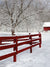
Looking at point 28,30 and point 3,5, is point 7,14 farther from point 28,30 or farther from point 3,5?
point 28,30

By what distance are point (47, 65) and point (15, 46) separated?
68.1 inches

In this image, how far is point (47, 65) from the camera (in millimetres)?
5301

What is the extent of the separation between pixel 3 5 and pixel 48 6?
26.4 ft

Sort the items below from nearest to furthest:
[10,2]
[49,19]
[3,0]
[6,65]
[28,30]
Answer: [6,65], [3,0], [10,2], [28,30], [49,19]

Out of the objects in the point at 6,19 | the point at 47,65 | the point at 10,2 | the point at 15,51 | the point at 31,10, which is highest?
the point at 10,2

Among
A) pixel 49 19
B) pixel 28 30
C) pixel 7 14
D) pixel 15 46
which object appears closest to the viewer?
pixel 15 46

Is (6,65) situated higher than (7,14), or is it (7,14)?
(7,14)

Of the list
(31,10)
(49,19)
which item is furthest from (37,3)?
(49,19)

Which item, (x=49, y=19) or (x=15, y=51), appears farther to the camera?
(x=49, y=19)

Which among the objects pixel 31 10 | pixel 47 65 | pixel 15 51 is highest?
pixel 31 10

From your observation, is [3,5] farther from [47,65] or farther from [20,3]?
[47,65]

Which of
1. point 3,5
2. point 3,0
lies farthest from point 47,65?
point 3,5

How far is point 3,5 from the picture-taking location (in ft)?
68.2

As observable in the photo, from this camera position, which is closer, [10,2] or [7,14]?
[10,2]
